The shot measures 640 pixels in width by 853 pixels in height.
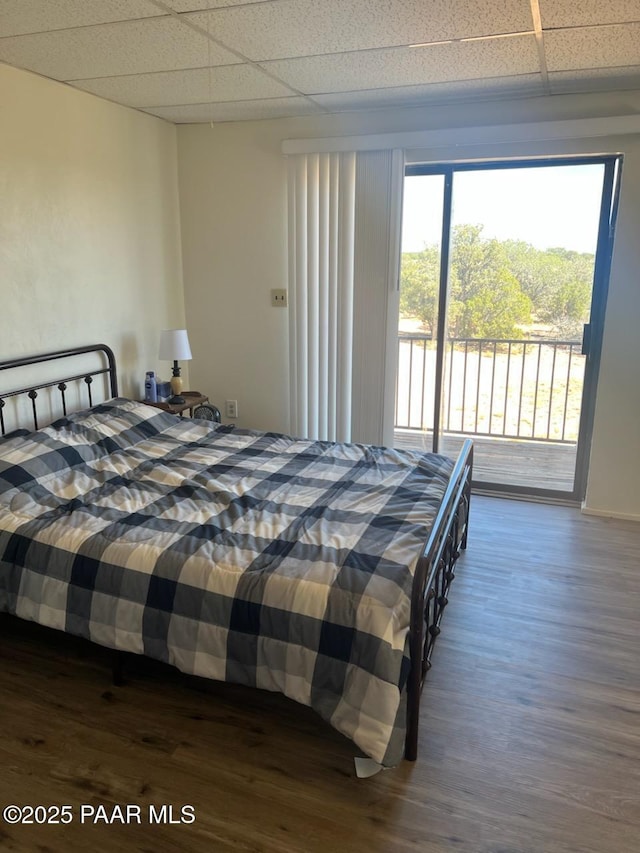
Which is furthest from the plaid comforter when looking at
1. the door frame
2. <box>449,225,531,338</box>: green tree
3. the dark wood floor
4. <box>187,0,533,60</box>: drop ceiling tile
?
<box>449,225,531,338</box>: green tree

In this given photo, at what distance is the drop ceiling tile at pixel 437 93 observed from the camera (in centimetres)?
331

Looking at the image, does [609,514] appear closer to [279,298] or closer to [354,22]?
[279,298]

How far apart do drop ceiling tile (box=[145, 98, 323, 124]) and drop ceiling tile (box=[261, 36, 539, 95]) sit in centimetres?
41

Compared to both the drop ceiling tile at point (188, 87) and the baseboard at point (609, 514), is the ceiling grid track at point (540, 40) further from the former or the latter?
the baseboard at point (609, 514)

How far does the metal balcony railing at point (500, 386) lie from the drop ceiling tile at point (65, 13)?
3271 millimetres

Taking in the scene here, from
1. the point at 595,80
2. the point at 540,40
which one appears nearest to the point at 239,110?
the point at 540,40

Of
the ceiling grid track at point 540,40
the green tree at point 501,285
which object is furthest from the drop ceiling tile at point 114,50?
the green tree at point 501,285

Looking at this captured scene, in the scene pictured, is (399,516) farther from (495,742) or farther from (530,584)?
(530,584)

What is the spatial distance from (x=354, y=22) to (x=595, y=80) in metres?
1.59

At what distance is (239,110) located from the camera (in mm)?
3939

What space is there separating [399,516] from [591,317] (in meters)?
2.25

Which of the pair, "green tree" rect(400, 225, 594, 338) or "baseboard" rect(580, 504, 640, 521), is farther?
"green tree" rect(400, 225, 594, 338)

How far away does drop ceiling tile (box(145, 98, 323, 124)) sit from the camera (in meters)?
3.76

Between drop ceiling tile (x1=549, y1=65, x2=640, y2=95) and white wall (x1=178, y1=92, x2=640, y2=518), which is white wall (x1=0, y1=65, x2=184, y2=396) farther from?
drop ceiling tile (x1=549, y1=65, x2=640, y2=95)
